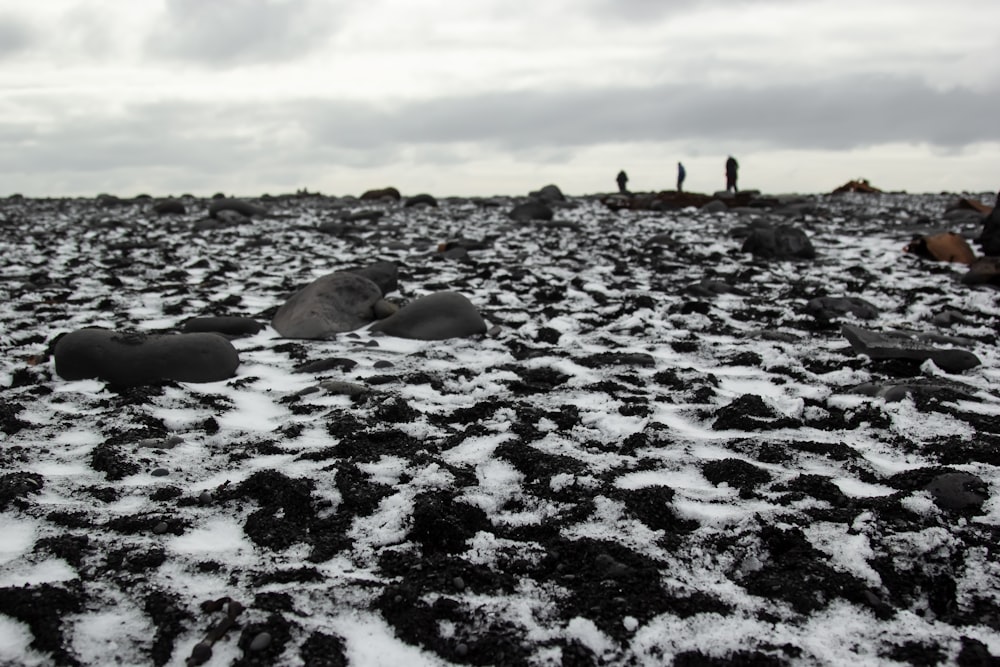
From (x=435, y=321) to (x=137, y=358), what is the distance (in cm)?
191

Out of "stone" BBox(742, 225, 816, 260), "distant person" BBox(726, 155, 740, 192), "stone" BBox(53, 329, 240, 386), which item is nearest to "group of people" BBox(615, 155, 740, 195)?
"distant person" BBox(726, 155, 740, 192)

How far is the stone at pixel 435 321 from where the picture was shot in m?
4.91

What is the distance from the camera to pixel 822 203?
55.4 ft

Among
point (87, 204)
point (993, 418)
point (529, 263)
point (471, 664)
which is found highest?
point (87, 204)

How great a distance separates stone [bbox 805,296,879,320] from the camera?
5379mm

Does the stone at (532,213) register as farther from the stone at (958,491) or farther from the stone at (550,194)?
the stone at (958,491)

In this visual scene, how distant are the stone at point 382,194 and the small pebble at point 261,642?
18.5 meters

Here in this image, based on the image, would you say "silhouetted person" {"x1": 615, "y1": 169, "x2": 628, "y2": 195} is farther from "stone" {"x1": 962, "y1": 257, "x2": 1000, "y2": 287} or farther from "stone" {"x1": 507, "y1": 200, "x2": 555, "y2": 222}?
"stone" {"x1": 962, "y1": 257, "x2": 1000, "y2": 287}

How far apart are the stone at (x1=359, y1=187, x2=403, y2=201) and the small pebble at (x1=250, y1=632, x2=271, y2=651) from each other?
60.7ft

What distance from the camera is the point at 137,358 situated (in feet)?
12.4

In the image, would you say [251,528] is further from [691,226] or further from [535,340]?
[691,226]

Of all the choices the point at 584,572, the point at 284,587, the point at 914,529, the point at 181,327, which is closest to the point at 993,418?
the point at 914,529

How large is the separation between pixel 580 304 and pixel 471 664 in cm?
443

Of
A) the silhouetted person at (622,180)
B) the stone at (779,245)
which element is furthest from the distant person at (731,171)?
the stone at (779,245)
